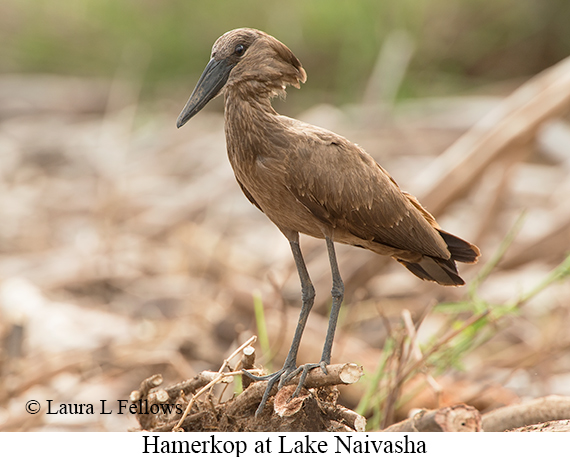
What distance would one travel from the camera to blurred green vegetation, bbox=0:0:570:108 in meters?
8.64

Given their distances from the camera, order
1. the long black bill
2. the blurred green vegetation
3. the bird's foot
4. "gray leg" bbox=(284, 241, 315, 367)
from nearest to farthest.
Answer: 1. the long black bill
2. the bird's foot
3. "gray leg" bbox=(284, 241, 315, 367)
4. the blurred green vegetation

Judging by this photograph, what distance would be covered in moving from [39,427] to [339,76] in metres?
6.82

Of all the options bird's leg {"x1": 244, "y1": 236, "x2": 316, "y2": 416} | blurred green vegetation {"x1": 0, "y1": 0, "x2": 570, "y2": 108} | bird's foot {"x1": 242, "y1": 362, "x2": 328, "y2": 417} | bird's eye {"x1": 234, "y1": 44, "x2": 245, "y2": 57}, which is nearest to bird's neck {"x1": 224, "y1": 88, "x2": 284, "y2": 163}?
bird's eye {"x1": 234, "y1": 44, "x2": 245, "y2": 57}

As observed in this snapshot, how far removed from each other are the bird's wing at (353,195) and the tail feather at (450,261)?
3.2 inches

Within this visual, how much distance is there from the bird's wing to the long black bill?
30 cm

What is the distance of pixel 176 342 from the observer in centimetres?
472

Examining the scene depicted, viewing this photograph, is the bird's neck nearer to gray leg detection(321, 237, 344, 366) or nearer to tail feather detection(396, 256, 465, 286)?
gray leg detection(321, 237, 344, 366)

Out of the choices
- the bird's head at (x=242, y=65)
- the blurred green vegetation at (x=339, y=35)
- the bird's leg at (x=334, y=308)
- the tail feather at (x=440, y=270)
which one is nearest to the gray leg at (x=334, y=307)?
the bird's leg at (x=334, y=308)

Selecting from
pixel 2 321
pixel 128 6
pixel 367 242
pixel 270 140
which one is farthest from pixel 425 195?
pixel 128 6

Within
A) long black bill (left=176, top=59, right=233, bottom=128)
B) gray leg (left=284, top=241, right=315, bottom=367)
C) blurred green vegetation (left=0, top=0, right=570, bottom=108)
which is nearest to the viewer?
long black bill (left=176, top=59, right=233, bottom=128)

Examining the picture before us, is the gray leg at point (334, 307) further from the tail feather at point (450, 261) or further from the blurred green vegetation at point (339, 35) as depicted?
the blurred green vegetation at point (339, 35)

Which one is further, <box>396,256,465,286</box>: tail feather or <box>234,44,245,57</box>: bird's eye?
<box>396,256,465,286</box>: tail feather

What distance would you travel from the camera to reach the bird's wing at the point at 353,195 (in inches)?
82.5
